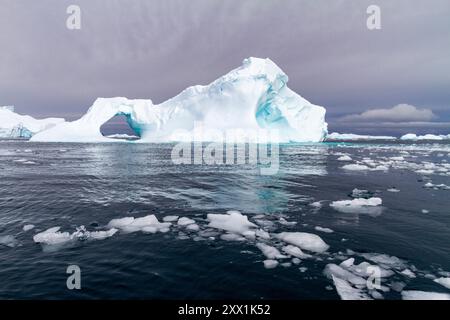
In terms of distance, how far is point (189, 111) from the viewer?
2352 inches

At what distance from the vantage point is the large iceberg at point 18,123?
324 feet

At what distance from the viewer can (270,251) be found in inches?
264

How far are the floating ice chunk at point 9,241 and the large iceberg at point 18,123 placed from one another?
105 meters

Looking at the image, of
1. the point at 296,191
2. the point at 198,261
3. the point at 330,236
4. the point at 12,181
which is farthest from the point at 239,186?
the point at 12,181

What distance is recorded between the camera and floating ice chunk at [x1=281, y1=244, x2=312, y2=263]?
21.1ft

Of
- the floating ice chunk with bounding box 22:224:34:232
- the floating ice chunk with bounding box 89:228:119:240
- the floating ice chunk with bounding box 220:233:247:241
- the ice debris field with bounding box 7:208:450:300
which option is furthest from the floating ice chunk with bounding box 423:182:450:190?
the floating ice chunk with bounding box 22:224:34:232

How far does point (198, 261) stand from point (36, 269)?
11.7 feet

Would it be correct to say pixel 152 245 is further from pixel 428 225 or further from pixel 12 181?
pixel 12 181

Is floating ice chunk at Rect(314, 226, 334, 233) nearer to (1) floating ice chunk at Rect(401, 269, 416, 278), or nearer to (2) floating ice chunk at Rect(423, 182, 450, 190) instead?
(1) floating ice chunk at Rect(401, 269, 416, 278)

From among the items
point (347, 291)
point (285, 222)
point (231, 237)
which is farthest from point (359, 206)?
point (347, 291)

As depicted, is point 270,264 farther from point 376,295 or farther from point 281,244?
point 376,295

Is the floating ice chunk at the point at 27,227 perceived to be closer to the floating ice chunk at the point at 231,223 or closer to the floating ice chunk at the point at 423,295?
the floating ice chunk at the point at 231,223

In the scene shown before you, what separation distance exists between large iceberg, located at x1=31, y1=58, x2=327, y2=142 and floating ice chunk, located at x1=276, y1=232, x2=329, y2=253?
49.1m

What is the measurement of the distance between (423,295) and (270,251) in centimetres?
316
